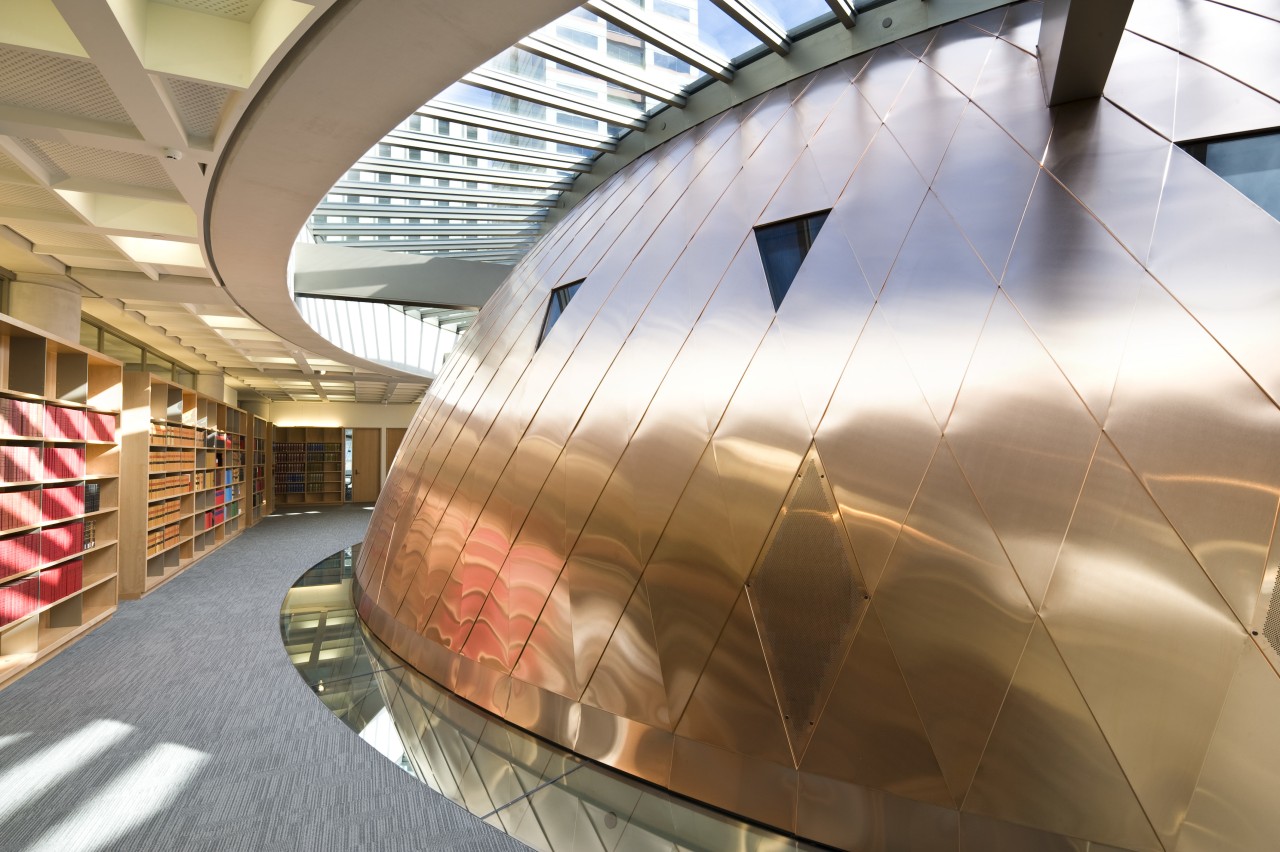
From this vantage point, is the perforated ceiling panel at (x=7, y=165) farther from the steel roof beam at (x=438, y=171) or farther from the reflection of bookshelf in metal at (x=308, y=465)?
the reflection of bookshelf in metal at (x=308, y=465)

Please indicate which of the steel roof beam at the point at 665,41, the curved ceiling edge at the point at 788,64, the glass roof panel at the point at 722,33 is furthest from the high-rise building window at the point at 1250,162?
the steel roof beam at the point at 665,41

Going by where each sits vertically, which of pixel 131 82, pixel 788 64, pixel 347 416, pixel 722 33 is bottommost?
pixel 347 416

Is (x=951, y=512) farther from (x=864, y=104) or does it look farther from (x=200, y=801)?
(x=200, y=801)

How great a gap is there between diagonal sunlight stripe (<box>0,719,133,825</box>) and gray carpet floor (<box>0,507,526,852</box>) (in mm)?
16

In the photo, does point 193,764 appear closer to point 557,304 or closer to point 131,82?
point 131,82

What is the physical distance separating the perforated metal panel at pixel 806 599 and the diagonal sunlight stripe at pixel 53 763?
6.03 m

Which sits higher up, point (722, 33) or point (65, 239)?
point (722, 33)

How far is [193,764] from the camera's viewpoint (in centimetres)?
554

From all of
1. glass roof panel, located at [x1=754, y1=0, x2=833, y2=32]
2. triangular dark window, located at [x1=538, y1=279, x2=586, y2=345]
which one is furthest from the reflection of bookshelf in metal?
glass roof panel, located at [x1=754, y1=0, x2=833, y2=32]

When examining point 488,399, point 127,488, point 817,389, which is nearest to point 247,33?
point 488,399

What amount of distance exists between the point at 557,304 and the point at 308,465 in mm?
28872

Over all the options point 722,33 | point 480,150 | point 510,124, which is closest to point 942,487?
point 722,33

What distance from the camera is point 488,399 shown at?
8.41 metres

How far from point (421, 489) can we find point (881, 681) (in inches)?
268
